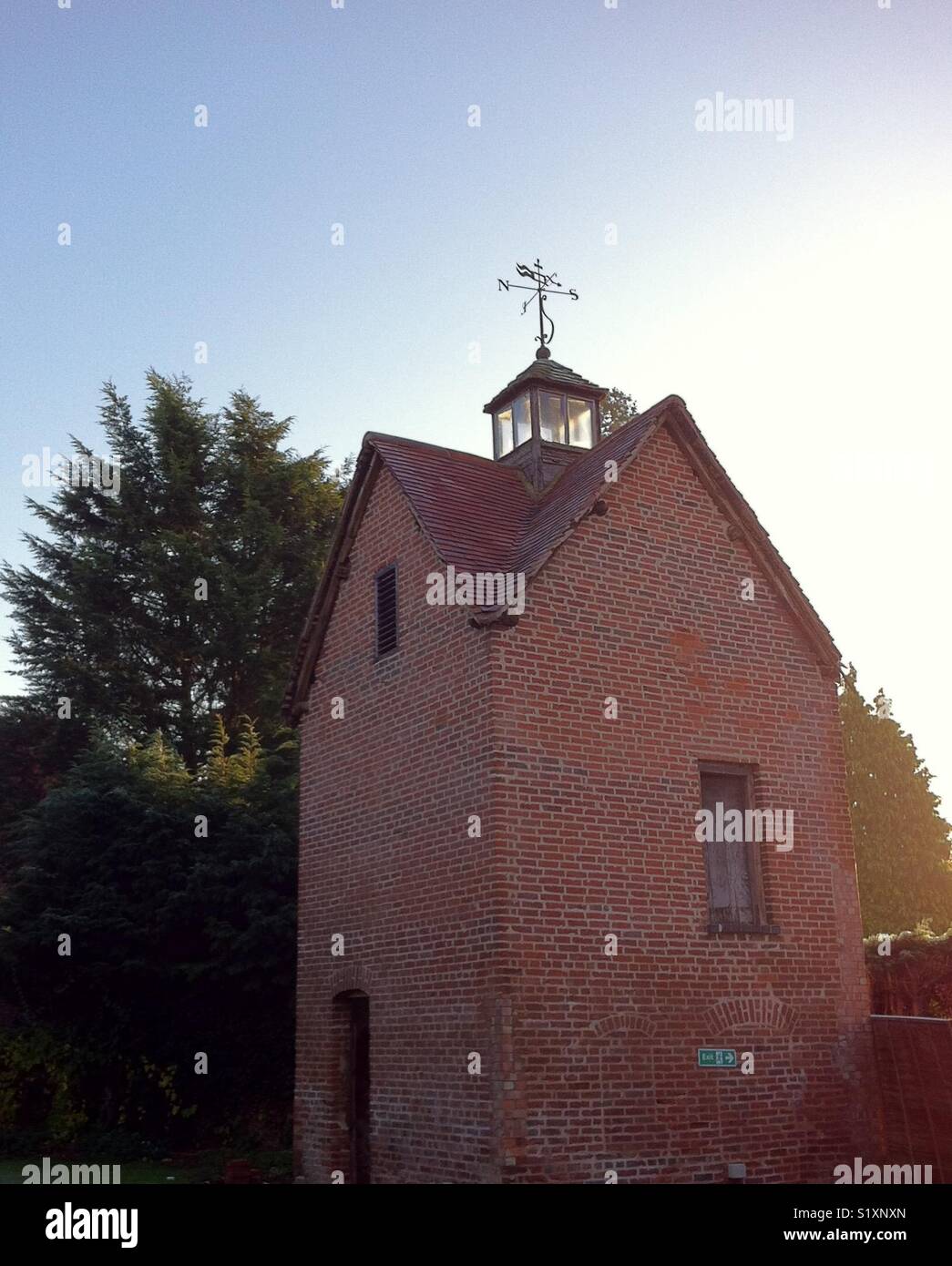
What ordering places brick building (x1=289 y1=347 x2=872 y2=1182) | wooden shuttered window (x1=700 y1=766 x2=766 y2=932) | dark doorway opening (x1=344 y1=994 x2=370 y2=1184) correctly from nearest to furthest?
1. brick building (x1=289 y1=347 x2=872 y2=1182)
2. wooden shuttered window (x1=700 y1=766 x2=766 y2=932)
3. dark doorway opening (x1=344 y1=994 x2=370 y2=1184)

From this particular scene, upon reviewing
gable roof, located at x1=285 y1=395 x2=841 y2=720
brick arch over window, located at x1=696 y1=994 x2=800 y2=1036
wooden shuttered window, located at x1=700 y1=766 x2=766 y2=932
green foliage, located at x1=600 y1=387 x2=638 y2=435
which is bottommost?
brick arch over window, located at x1=696 y1=994 x2=800 y2=1036

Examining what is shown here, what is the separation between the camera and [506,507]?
50.2 ft

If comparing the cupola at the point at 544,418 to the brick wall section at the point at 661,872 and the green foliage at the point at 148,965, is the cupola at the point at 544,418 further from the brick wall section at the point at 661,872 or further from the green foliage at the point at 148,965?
the green foliage at the point at 148,965

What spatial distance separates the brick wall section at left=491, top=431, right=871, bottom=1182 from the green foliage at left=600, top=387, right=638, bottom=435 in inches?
902

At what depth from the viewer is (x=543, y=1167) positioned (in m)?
10.9

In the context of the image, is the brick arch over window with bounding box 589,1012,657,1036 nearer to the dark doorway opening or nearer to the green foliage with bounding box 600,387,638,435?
the dark doorway opening

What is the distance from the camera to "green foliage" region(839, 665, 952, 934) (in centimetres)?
3225

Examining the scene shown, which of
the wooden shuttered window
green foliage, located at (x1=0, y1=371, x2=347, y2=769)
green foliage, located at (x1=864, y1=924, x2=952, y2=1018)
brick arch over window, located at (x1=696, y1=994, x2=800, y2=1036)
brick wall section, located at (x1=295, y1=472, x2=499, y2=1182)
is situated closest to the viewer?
brick wall section, located at (x1=295, y1=472, x2=499, y2=1182)

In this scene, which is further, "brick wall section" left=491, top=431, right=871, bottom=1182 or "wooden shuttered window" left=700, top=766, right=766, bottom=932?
"wooden shuttered window" left=700, top=766, right=766, bottom=932

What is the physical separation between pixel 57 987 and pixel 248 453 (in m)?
17.8

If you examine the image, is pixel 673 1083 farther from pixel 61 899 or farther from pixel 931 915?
pixel 931 915

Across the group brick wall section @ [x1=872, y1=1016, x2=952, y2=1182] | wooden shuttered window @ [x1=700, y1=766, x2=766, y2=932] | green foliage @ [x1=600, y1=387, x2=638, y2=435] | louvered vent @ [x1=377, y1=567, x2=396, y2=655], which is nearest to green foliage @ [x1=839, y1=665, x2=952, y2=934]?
green foliage @ [x1=600, y1=387, x2=638, y2=435]

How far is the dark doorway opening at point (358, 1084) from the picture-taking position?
14227 millimetres

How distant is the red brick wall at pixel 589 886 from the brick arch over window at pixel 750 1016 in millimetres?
28
